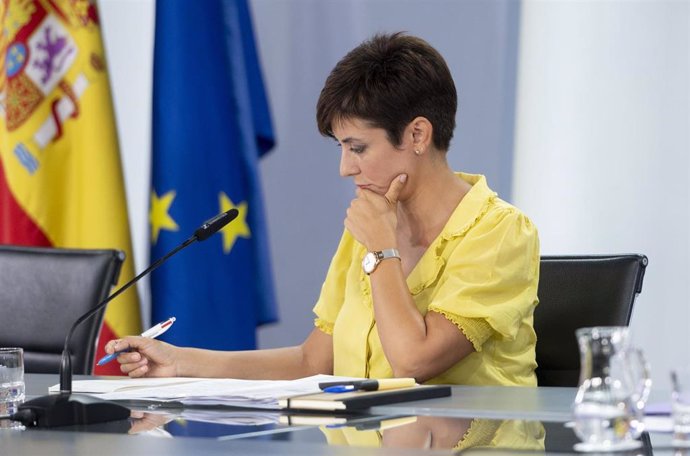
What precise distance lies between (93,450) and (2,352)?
524mm

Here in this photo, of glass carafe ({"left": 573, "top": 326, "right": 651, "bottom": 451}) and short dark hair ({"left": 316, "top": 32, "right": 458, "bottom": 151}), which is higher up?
short dark hair ({"left": 316, "top": 32, "right": 458, "bottom": 151})

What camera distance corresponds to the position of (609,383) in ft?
3.46

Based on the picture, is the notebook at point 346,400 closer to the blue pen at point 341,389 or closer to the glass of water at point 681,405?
the blue pen at point 341,389

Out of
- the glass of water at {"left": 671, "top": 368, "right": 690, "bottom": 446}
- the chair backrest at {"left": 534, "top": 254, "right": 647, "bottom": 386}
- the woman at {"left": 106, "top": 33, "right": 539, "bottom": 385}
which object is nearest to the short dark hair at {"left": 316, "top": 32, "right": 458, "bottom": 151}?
the woman at {"left": 106, "top": 33, "right": 539, "bottom": 385}

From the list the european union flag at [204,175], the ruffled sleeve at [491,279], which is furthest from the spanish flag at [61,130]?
the ruffled sleeve at [491,279]

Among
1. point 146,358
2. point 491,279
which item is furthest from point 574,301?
point 146,358

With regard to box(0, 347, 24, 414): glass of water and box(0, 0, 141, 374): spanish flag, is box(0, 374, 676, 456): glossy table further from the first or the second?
box(0, 0, 141, 374): spanish flag

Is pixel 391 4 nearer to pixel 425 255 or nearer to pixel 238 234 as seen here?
pixel 238 234

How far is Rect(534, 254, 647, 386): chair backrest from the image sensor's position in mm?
2029

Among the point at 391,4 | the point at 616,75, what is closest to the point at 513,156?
the point at 616,75

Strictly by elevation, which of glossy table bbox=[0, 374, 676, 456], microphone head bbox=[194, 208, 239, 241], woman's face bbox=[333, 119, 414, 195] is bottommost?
glossy table bbox=[0, 374, 676, 456]

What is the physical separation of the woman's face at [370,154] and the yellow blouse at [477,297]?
0.15 meters

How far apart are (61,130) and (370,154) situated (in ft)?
6.13

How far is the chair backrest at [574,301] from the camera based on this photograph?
6.66ft
